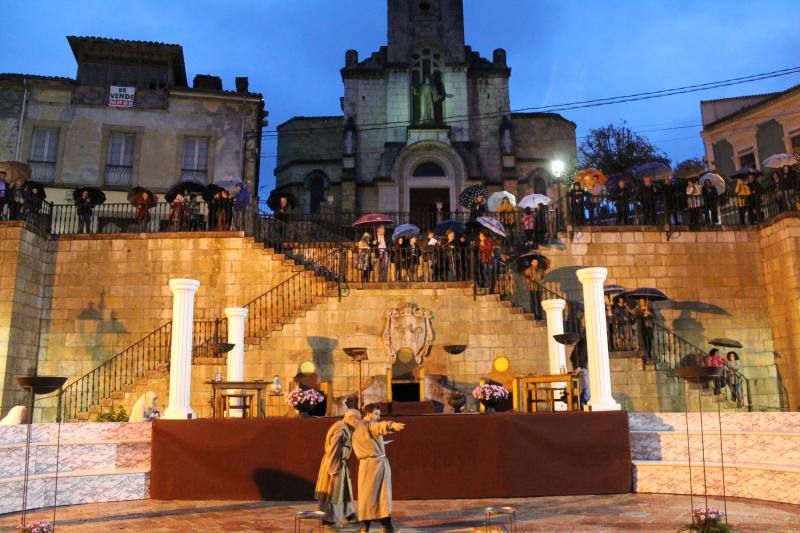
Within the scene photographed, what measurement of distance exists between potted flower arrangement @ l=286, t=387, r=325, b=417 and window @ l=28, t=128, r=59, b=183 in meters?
17.9

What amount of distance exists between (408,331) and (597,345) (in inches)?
202

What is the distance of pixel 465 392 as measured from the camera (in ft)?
49.2

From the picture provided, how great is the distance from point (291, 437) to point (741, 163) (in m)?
25.2

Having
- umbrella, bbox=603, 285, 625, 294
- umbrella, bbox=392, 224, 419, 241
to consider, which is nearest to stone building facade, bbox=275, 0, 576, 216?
umbrella, bbox=392, 224, 419, 241

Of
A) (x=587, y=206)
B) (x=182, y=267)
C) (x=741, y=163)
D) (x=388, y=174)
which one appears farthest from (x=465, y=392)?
(x=741, y=163)

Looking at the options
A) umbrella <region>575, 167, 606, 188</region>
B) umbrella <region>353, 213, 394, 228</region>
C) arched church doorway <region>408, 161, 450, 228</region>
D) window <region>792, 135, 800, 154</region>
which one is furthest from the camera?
arched church doorway <region>408, 161, 450, 228</region>

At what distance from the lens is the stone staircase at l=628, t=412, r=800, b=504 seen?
9.23m

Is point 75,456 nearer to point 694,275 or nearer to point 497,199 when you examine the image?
point 694,275

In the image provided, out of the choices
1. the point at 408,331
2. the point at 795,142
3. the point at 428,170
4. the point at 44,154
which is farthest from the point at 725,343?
the point at 44,154

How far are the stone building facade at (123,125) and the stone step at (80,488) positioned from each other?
1582 centimetres

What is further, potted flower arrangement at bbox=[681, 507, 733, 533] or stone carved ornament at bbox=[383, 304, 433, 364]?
stone carved ornament at bbox=[383, 304, 433, 364]

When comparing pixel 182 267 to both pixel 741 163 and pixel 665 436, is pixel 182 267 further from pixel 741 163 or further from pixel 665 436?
pixel 741 163

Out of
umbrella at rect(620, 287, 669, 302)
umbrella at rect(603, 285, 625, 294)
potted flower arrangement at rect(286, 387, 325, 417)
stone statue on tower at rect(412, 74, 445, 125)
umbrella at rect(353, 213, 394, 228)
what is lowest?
potted flower arrangement at rect(286, 387, 325, 417)

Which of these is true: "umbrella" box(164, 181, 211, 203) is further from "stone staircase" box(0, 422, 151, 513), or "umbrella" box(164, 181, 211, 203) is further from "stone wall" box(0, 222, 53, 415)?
"stone staircase" box(0, 422, 151, 513)
